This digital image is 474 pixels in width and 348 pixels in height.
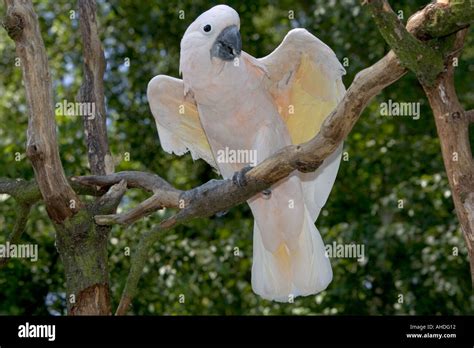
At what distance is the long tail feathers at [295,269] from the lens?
5246 mm

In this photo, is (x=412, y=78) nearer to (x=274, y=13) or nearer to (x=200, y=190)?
(x=274, y=13)

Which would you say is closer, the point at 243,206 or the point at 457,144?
the point at 457,144

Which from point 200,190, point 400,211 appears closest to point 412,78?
point 400,211

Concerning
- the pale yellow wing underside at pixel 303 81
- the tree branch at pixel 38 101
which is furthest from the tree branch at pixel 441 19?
the tree branch at pixel 38 101

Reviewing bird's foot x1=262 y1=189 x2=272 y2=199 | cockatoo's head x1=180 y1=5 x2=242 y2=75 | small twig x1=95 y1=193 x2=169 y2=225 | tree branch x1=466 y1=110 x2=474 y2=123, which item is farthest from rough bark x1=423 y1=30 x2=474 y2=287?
small twig x1=95 y1=193 x2=169 y2=225

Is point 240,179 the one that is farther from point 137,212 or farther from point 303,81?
point 303,81

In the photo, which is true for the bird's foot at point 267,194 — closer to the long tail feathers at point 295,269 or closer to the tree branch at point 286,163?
the long tail feathers at point 295,269

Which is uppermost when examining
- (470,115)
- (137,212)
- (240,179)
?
(470,115)

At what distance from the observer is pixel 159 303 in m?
7.26

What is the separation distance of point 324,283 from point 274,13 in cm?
491

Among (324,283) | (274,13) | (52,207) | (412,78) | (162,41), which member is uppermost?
(274,13)

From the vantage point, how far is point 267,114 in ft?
16.9

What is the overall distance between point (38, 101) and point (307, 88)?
1.60m

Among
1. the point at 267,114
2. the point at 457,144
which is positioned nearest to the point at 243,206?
the point at 267,114
